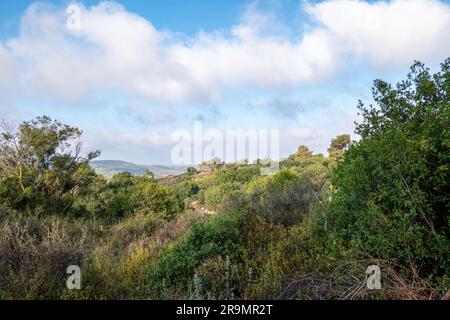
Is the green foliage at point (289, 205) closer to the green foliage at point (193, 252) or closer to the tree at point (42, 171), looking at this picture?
the green foliage at point (193, 252)

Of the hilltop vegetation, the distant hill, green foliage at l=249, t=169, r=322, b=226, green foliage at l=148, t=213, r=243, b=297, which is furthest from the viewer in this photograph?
the distant hill

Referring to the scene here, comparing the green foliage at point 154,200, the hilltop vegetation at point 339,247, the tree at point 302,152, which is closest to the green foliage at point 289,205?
the hilltop vegetation at point 339,247

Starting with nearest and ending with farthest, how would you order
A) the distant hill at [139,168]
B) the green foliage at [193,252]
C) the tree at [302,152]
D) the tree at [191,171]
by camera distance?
the green foliage at [193,252] < the distant hill at [139,168] < the tree at [191,171] < the tree at [302,152]

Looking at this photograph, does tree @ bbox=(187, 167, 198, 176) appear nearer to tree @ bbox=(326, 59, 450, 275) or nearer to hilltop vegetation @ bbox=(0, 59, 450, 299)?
hilltop vegetation @ bbox=(0, 59, 450, 299)

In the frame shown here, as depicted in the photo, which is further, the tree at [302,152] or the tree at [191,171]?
the tree at [302,152]

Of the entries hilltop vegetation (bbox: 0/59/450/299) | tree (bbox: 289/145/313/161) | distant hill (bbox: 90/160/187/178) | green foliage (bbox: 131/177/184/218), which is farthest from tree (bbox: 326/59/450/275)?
tree (bbox: 289/145/313/161)

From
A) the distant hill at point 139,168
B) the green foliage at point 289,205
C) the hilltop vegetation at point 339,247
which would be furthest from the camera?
the distant hill at point 139,168

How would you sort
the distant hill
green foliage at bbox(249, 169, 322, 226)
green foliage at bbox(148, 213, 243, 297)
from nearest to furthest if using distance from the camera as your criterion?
green foliage at bbox(148, 213, 243, 297) → green foliage at bbox(249, 169, 322, 226) → the distant hill

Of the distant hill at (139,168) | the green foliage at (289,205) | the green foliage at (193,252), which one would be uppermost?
the distant hill at (139,168)

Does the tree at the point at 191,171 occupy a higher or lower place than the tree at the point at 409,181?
higher

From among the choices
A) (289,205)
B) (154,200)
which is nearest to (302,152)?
(154,200)
